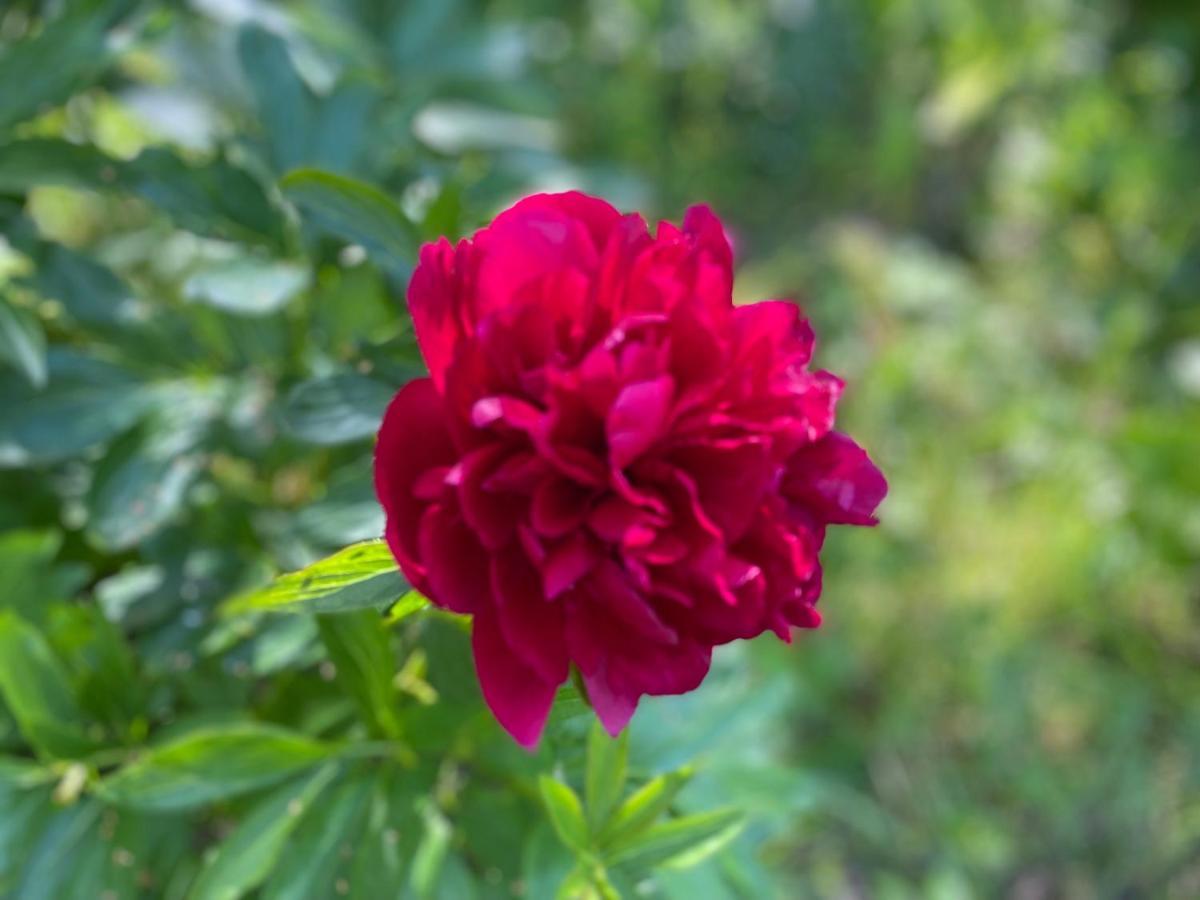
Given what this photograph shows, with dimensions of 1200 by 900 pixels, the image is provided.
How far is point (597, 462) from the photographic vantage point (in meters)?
0.49

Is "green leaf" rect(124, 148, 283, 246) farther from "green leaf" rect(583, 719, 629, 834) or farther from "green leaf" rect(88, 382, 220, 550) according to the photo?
"green leaf" rect(583, 719, 629, 834)

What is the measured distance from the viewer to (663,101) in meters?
2.33

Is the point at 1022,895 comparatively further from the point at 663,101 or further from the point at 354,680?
the point at 663,101

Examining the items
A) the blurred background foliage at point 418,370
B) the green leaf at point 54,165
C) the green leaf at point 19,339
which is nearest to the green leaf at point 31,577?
the blurred background foliage at point 418,370

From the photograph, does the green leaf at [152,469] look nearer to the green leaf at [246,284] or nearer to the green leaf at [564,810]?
the green leaf at [246,284]

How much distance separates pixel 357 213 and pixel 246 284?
0.39ft

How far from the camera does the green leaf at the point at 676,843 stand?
0.63 meters

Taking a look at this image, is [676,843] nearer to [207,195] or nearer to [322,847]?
[322,847]

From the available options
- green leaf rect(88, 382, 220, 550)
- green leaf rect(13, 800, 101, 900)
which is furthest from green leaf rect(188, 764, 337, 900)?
green leaf rect(88, 382, 220, 550)

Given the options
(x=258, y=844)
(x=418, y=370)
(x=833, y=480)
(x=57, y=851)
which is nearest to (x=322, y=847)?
(x=258, y=844)

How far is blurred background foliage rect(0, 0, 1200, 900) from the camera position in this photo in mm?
737

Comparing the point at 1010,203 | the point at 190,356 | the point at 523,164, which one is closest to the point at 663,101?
the point at 1010,203

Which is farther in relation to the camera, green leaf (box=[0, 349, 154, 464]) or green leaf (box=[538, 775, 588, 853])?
green leaf (box=[0, 349, 154, 464])

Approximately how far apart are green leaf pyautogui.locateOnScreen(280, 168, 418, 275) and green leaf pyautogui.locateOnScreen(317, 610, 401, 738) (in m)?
0.21
